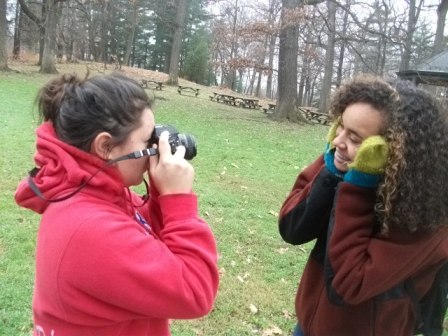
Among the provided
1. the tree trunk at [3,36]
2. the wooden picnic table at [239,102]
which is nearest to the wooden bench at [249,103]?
the wooden picnic table at [239,102]

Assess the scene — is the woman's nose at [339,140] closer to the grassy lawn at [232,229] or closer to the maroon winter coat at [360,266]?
the maroon winter coat at [360,266]

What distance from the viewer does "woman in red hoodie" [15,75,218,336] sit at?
109 centimetres

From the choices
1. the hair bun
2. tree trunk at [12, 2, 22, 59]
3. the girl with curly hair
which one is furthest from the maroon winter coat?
tree trunk at [12, 2, 22, 59]

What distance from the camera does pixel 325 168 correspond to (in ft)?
5.99

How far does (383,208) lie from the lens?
4.94 feet

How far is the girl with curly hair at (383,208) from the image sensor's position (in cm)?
148

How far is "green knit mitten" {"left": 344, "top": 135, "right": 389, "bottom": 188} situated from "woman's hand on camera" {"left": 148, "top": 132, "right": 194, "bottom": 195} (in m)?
0.62

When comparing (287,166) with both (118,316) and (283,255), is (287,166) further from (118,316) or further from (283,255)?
(118,316)

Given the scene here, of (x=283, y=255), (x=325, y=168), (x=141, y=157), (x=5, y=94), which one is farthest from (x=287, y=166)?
(x=5, y=94)

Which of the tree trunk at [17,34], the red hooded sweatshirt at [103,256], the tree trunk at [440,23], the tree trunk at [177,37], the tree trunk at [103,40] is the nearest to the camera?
the red hooded sweatshirt at [103,256]

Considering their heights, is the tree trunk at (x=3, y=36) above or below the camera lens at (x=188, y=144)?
above

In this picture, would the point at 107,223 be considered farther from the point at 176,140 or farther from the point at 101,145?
the point at 176,140

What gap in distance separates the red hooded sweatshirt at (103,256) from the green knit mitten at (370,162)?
63cm

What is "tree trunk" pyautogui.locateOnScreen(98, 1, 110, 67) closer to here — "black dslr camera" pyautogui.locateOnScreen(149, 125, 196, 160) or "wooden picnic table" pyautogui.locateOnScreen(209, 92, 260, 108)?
"wooden picnic table" pyautogui.locateOnScreen(209, 92, 260, 108)
